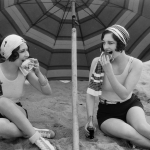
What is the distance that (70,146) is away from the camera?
2.39 metres

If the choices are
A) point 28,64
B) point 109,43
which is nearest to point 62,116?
point 28,64

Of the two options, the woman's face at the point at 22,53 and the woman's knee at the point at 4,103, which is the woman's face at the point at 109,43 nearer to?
the woman's face at the point at 22,53

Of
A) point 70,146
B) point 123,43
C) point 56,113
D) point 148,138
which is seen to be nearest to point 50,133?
point 70,146

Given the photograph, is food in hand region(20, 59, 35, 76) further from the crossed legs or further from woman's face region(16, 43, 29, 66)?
the crossed legs

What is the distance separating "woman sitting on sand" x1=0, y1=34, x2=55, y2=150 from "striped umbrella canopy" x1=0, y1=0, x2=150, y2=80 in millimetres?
349

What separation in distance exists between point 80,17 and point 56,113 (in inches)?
43.1

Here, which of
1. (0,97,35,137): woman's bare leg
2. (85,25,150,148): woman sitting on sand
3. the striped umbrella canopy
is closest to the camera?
(0,97,35,137): woman's bare leg

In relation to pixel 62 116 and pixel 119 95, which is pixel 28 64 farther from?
pixel 62 116

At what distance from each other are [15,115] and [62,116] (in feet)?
2.87

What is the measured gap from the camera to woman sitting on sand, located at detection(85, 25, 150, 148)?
7.88 ft

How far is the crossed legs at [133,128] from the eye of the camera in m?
2.40

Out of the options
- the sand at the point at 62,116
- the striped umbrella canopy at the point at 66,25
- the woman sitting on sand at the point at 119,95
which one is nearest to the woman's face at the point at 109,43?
the woman sitting on sand at the point at 119,95

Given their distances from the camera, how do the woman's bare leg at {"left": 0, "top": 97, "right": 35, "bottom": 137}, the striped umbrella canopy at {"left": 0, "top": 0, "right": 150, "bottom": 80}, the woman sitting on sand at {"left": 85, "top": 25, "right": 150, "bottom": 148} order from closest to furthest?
the woman's bare leg at {"left": 0, "top": 97, "right": 35, "bottom": 137} → the woman sitting on sand at {"left": 85, "top": 25, "right": 150, "bottom": 148} → the striped umbrella canopy at {"left": 0, "top": 0, "right": 150, "bottom": 80}

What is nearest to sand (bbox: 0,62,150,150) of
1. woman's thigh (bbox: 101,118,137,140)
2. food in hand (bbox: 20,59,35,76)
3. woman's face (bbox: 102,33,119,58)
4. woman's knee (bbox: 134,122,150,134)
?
woman's thigh (bbox: 101,118,137,140)
